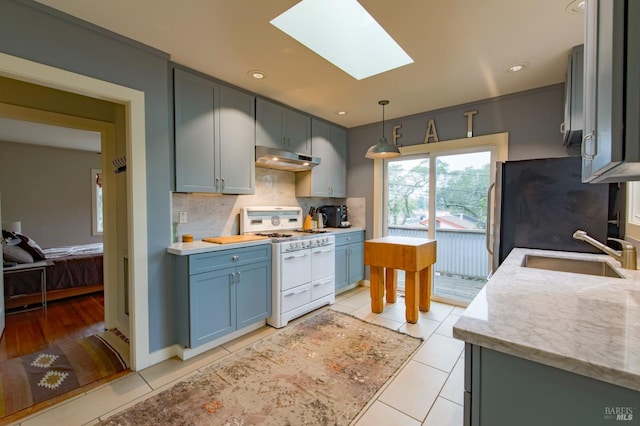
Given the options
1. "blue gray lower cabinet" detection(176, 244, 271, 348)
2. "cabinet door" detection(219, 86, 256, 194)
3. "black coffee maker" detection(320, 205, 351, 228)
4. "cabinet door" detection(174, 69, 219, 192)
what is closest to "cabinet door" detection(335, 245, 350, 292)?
"black coffee maker" detection(320, 205, 351, 228)

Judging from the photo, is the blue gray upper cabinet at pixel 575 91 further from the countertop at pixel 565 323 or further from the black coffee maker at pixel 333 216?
the black coffee maker at pixel 333 216

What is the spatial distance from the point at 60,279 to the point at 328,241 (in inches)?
145

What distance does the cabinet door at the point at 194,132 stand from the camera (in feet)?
8.16

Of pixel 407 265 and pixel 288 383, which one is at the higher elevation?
pixel 407 265

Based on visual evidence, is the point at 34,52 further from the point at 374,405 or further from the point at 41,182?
the point at 41,182

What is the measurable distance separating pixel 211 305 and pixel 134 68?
1983 mm

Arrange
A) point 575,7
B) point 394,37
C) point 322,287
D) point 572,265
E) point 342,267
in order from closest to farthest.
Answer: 1. point 575,7
2. point 572,265
3. point 394,37
4. point 322,287
5. point 342,267

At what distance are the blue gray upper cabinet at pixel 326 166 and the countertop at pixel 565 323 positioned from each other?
2916mm

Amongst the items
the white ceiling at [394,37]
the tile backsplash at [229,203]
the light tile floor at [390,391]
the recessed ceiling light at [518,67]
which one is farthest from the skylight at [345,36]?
the light tile floor at [390,391]

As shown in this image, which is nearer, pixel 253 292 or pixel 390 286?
pixel 253 292

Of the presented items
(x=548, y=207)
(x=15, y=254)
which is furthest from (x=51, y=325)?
(x=548, y=207)

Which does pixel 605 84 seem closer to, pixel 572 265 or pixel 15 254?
pixel 572 265

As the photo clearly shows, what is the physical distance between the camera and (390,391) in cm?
197

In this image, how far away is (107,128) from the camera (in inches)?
109
